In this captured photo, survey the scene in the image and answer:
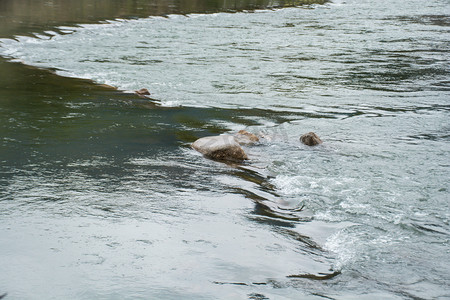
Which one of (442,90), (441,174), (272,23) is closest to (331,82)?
(442,90)

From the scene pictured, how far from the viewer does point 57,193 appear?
737 centimetres

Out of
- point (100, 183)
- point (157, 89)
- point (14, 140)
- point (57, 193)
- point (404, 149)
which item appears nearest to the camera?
point (57, 193)

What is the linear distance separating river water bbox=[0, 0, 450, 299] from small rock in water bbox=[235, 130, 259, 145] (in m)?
0.27

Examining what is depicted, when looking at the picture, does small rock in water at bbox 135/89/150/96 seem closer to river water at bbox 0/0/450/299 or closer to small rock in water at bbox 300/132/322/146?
river water at bbox 0/0/450/299

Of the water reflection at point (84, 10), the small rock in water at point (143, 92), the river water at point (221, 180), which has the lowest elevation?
the river water at point (221, 180)

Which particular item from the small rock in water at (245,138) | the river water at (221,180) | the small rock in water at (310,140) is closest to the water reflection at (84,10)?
the river water at (221,180)

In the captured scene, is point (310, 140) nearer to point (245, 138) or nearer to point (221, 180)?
point (245, 138)

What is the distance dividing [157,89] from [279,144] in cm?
570

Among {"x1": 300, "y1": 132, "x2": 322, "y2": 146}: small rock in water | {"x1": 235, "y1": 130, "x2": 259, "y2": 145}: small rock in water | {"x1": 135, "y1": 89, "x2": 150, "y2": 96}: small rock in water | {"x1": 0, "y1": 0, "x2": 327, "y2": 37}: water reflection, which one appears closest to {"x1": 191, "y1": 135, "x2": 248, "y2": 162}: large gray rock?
{"x1": 235, "y1": 130, "x2": 259, "y2": 145}: small rock in water

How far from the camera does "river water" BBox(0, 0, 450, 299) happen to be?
18.4ft

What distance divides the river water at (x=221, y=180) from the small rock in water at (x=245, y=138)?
0.88ft

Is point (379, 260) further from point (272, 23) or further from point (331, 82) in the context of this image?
point (272, 23)

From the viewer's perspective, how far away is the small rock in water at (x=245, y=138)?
10.5m

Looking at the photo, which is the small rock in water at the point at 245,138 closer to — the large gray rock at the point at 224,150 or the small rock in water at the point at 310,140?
the large gray rock at the point at 224,150
